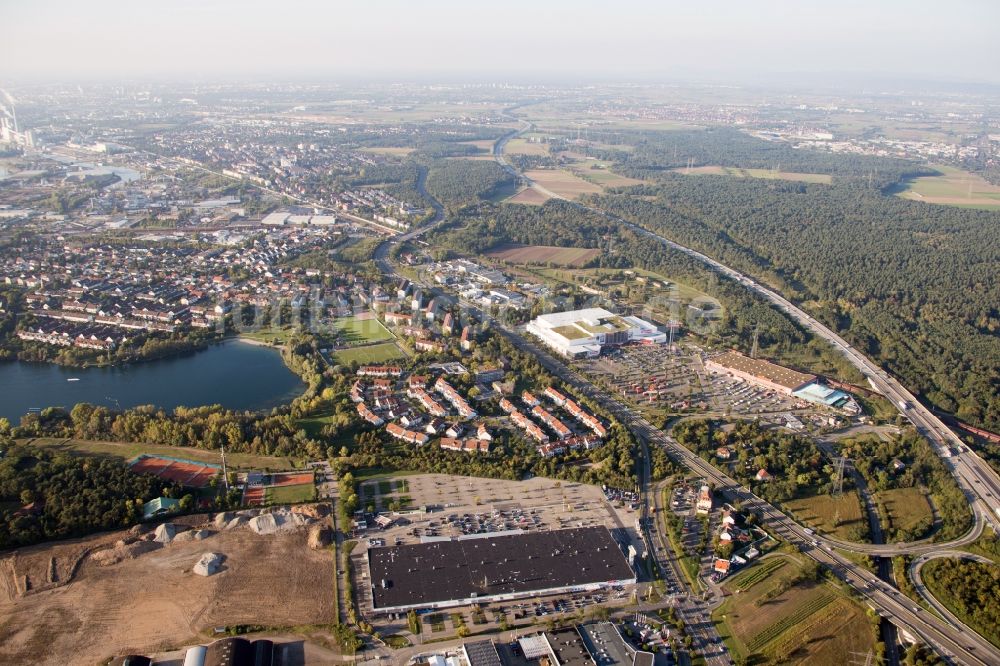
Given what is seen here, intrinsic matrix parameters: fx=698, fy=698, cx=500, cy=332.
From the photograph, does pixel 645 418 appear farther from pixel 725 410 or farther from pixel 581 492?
pixel 581 492

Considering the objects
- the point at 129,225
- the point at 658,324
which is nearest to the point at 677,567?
the point at 658,324

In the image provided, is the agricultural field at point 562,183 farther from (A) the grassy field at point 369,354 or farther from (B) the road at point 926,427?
(A) the grassy field at point 369,354

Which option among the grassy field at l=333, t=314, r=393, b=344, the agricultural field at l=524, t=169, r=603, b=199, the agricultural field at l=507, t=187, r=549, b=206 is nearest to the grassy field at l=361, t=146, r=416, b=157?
the agricultural field at l=524, t=169, r=603, b=199

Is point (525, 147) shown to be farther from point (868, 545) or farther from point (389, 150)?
point (868, 545)

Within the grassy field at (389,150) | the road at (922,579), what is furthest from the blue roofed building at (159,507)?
the grassy field at (389,150)

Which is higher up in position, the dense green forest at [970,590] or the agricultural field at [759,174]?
the agricultural field at [759,174]

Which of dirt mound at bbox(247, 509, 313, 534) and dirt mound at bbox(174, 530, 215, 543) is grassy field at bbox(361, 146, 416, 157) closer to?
dirt mound at bbox(247, 509, 313, 534)
